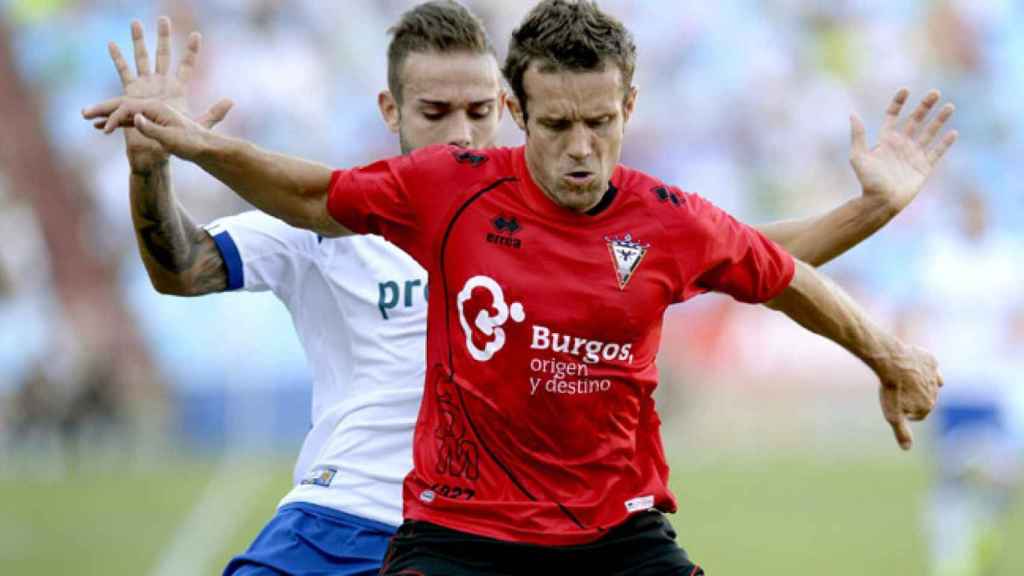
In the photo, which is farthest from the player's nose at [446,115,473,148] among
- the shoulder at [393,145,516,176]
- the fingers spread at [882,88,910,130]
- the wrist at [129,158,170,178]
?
the fingers spread at [882,88,910,130]

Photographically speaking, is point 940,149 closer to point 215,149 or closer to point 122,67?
point 215,149

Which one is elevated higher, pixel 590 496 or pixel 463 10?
pixel 463 10

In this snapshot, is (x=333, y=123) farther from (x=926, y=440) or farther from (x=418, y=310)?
(x=418, y=310)

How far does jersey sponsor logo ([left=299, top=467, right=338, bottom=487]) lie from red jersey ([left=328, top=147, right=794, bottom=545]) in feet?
2.22

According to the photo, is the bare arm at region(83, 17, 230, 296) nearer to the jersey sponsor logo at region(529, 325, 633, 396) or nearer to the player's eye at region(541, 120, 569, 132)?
the player's eye at region(541, 120, 569, 132)

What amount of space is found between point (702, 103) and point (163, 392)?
9118mm

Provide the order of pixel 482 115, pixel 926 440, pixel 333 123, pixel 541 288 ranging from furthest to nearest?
pixel 333 123, pixel 926 440, pixel 482 115, pixel 541 288

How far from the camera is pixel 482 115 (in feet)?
18.7

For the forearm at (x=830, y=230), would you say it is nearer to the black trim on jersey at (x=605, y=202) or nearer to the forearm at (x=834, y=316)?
the forearm at (x=834, y=316)

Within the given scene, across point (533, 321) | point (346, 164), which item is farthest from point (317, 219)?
point (346, 164)

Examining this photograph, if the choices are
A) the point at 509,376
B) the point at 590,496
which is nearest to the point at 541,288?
the point at 509,376

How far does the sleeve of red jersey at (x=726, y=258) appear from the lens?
15.2ft

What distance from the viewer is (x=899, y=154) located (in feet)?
18.1

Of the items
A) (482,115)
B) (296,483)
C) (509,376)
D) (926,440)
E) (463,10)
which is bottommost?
(926,440)
